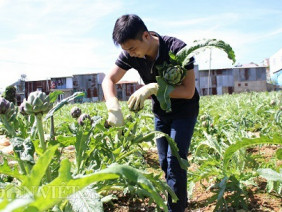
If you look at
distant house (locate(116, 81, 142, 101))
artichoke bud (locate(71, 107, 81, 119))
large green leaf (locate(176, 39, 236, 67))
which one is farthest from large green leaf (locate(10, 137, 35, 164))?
distant house (locate(116, 81, 142, 101))

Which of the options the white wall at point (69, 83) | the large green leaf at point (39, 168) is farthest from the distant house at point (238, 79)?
the large green leaf at point (39, 168)

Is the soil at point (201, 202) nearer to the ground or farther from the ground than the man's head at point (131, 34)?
nearer to the ground

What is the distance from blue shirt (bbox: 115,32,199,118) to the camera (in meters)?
1.82

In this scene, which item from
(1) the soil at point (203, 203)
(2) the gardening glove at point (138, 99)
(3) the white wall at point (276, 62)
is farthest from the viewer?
(3) the white wall at point (276, 62)

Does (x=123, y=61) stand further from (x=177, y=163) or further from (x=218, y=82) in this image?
(x=218, y=82)

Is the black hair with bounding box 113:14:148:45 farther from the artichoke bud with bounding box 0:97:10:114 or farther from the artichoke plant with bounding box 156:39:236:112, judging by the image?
the artichoke bud with bounding box 0:97:10:114

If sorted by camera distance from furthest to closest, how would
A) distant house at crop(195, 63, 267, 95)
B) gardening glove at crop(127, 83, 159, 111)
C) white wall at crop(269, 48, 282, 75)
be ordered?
distant house at crop(195, 63, 267, 95) → white wall at crop(269, 48, 282, 75) → gardening glove at crop(127, 83, 159, 111)

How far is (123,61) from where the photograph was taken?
6.88 feet

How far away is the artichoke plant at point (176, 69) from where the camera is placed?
1262 mm

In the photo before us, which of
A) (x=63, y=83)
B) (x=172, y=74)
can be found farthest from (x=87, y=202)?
(x=63, y=83)

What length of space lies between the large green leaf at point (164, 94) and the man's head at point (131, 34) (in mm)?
390

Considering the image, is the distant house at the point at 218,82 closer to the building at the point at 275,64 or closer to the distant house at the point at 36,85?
the building at the point at 275,64

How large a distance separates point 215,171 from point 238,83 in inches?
1411

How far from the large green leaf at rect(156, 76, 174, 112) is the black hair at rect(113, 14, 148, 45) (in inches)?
15.6
